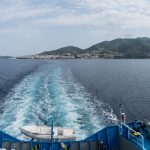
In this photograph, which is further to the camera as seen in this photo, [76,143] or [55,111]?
[55,111]

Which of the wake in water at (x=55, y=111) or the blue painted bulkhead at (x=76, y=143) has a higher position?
the blue painted bulkhead at (x=76, y=143)

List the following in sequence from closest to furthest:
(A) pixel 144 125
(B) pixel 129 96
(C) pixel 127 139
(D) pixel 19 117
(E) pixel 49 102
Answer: (C) pixel 127 139
(A) pixel 144 125
(D) pixel 19 117
(E) pixel 49 102
(B) pixel 129 96

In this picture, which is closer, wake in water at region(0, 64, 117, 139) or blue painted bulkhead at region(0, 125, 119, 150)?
blue painted bulkhead at region(0, 125, 119, 150)

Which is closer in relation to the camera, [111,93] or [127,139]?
[127,139]

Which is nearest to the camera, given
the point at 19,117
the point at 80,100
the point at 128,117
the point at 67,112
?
the point at 19,117

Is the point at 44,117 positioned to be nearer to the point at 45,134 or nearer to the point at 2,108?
the point at 2,108

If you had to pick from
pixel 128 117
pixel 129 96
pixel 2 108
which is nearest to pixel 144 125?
pixel 128 117

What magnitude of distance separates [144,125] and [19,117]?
16.1m

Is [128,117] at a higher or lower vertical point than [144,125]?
lower

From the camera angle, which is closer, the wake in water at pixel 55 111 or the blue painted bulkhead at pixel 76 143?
the blue painted bulkhead at pixel 76 143

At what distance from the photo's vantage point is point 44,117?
3278 cm

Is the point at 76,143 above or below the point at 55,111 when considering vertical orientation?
above

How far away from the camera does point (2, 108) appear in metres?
36.8

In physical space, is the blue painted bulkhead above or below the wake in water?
above
